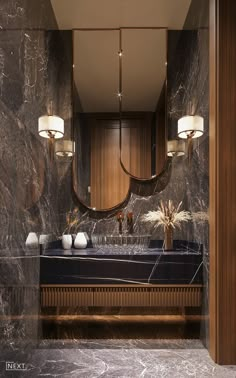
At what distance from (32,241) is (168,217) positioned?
3.91 ft

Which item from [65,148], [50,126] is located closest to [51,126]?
[50,126]

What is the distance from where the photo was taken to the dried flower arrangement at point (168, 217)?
2.64 metres

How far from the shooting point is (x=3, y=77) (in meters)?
1.61

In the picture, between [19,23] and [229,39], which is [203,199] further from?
[19,23]

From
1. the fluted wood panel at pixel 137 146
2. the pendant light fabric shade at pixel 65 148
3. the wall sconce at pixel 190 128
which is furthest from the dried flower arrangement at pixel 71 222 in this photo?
the wall sconce at pixel 190 128

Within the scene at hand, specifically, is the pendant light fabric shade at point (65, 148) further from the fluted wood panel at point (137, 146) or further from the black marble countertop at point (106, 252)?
the black marble countertop at point (106, 252)

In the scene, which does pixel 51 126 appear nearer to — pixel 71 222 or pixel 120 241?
pixel 71 222

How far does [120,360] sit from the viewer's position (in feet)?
6.77

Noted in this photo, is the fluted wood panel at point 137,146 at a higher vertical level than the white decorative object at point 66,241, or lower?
higher

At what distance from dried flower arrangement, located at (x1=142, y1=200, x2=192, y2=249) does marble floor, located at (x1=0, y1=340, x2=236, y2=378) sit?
2.65ft

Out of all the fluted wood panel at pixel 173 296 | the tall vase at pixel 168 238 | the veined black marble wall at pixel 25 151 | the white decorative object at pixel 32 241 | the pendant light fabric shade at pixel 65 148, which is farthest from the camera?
the pendant light fabric shade at pixel 65 148

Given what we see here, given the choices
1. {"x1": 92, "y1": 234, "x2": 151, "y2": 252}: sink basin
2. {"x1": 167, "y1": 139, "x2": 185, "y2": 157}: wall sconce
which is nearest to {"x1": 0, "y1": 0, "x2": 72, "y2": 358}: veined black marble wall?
{"x1": 92, "y1": 234, "x2": 151, "y2": 252}: sink basin

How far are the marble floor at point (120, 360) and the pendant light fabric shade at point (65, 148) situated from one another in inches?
62.2

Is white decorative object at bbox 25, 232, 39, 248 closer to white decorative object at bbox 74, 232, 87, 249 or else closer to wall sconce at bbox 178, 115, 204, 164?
white decorative object at bbox 74, 232, 87, 249
